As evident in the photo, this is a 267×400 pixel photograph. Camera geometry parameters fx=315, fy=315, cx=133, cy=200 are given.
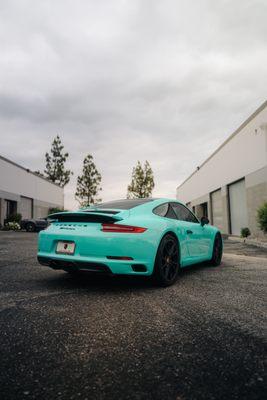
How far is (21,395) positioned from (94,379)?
14.7 inches

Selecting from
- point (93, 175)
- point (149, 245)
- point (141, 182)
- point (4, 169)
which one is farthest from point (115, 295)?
point (93, 175)

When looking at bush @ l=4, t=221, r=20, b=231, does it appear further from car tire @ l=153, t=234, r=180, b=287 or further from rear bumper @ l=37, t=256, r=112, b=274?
car tire @ l=153, t=234, r=180, b=287

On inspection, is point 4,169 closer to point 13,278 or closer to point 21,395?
point 13,278

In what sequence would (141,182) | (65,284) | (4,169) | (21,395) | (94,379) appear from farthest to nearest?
(141,182) < (4,169) < (65,284) < (94,379) < (21,395)

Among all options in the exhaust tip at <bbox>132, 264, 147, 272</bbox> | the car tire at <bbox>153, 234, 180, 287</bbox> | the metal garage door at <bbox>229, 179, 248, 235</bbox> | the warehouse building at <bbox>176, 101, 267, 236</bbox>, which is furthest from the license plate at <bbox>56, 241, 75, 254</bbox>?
the metal garage door at <bbox>229, 179, 248, 235</bbox>

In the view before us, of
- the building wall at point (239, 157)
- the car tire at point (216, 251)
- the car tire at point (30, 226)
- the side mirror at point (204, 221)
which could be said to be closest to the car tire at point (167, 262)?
the side mirror at point (204, 221)

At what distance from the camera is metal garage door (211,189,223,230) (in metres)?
24.3

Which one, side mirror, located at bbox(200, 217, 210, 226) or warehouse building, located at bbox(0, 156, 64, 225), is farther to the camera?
warehouse building, located at bbox(0, 156, 64, 225)

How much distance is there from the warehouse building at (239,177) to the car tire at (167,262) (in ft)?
38.9

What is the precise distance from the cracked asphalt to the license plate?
1.54 feet

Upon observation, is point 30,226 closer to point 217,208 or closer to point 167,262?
point 217,208

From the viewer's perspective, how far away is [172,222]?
449cm

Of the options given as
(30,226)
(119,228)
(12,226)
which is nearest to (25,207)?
(12,226)

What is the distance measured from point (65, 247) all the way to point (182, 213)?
86.3 inches
